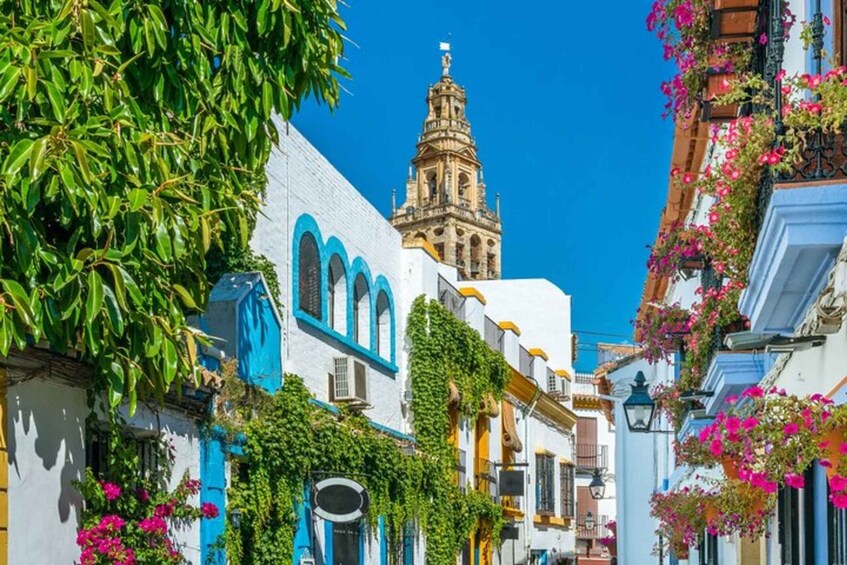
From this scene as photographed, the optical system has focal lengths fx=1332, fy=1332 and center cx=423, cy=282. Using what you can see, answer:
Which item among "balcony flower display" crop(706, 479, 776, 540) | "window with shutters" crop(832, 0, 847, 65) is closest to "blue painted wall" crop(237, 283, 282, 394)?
"balcony flower display" crop(706, 479, 776, 540)

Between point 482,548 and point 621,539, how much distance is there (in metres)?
4.63

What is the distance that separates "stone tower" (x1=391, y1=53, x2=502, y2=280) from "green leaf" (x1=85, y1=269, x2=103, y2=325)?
3610 inches

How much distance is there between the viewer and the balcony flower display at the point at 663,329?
1492 centimetres

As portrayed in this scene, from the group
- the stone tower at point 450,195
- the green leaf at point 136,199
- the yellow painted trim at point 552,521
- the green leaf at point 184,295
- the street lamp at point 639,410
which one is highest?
the stone tower at point 450,195

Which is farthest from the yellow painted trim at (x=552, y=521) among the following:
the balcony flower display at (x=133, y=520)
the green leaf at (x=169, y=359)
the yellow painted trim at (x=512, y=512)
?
the green leaf at (x=169, y=359)

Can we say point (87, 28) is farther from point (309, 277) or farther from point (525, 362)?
point (525, 362)

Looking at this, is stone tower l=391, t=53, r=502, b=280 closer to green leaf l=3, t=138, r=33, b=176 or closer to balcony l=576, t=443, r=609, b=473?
balcony l=576, t=443, r=609, b=473

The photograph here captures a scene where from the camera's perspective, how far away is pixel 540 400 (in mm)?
34906

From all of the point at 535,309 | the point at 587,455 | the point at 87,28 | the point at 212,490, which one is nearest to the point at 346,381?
the point at 212,490

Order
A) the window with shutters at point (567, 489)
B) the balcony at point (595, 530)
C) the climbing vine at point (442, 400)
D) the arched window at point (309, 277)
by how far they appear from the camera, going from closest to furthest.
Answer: the arched window at point (309, 277) → the climbing vine at point (442, 400) → the window with shutters at point (567, 489) → the balcony at point (595, 530)

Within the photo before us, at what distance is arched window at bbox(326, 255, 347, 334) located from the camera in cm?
1950

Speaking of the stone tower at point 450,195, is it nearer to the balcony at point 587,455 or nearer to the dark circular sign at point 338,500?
the balcony at point 587,455

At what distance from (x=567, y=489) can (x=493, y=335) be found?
429 inches

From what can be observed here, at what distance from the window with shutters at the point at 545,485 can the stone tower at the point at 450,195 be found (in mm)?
64102
